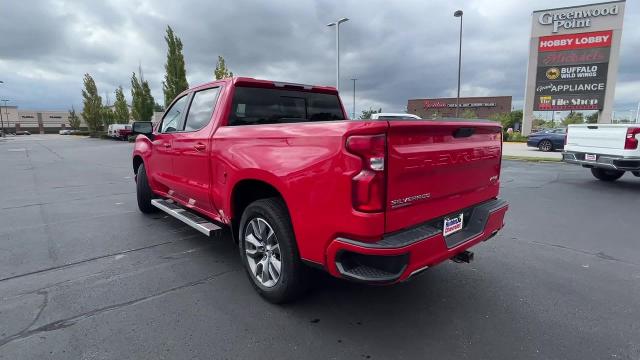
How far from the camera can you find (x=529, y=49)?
1127 inches

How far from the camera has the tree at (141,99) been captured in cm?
3850

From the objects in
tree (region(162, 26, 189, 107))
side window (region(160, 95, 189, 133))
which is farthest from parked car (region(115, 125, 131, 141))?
side window (region(160, 95, 189, 133))

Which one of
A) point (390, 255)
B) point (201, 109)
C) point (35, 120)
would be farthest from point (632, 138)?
point (35, 120)

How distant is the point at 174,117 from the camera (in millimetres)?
4742

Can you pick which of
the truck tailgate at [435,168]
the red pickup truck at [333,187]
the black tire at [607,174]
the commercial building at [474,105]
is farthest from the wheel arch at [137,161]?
the commercial building at [474,105]

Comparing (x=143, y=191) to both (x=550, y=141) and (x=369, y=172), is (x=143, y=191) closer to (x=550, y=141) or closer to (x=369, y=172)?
(x=369, y=172)

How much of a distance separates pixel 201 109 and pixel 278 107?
89 centimetres

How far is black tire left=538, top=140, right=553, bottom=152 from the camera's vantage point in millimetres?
21078

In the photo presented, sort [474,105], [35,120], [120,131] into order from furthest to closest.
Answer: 1. [35,120]
2. [474,105]
3. [120,131]

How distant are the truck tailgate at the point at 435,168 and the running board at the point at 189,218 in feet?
6.79

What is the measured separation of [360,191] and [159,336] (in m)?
1.81

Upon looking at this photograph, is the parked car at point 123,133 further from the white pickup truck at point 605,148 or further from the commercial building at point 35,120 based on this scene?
the commercial building at point 35,120

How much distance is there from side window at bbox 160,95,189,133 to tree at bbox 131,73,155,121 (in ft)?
123

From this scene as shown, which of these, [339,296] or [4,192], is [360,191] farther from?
[4,192]
